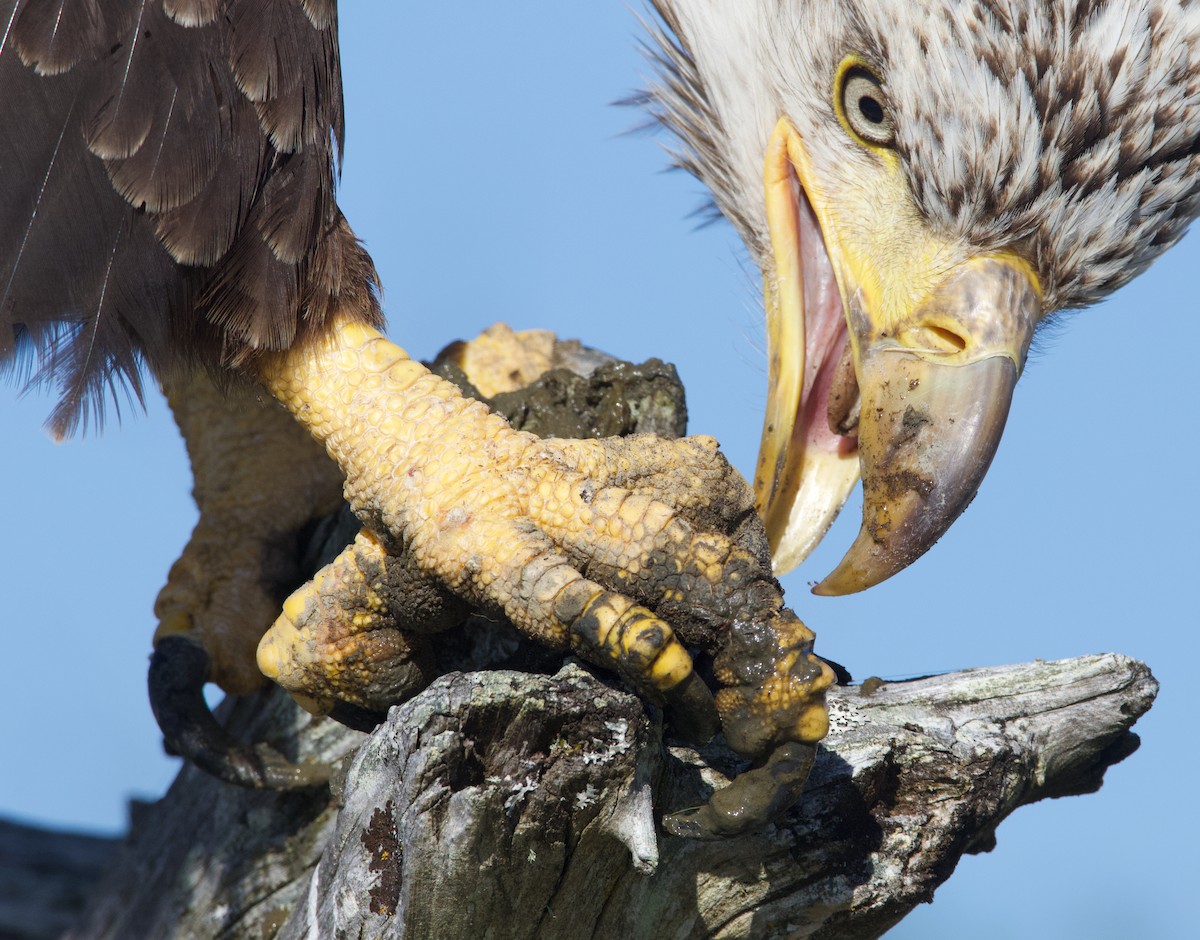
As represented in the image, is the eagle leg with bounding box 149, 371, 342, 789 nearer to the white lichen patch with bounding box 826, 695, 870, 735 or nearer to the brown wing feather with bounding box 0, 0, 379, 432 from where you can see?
the brown wing feather with bounding box 0, 0, 379, 432

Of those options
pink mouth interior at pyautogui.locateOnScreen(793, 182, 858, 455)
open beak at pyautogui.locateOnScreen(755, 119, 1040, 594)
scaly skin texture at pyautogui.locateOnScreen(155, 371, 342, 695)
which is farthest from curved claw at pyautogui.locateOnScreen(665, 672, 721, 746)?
scaly skin texture at pyautogui.locateOnScreen(155, 371, 342, 695)

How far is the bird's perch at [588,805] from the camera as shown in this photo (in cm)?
178

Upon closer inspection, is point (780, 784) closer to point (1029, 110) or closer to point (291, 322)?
point (291, 322)

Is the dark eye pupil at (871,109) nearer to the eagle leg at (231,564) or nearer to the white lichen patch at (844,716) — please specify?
the white lichen patch at (844,716)

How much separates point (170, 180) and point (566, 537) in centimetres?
91

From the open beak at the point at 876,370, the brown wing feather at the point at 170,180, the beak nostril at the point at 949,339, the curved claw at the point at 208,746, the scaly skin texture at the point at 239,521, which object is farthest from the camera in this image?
the scaly skin texture at the point at 239,521

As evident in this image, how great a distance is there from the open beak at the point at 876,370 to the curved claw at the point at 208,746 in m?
1.10

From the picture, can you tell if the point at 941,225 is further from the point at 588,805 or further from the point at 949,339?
the point at 588,805

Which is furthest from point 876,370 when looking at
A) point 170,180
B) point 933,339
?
point 170,180

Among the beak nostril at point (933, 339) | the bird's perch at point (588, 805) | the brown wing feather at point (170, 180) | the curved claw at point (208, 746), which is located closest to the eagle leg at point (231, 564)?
the curved claw at point (208, 746)

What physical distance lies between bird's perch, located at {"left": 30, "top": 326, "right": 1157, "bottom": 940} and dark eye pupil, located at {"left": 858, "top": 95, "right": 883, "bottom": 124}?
708mm

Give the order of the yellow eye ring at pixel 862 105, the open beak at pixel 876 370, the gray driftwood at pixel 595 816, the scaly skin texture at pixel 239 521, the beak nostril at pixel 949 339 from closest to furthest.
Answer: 1. the gray driftwood at pixel 595 816
2. the open beak at pixel 876 370
3. the beak nostril at pixel 949 339
4. the yellow eye ring at pixel 862 105
5. the scaly skin texture at pixel 239 521

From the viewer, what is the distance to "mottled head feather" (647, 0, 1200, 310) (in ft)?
8.49

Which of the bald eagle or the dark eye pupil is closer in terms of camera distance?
the bald eagle
